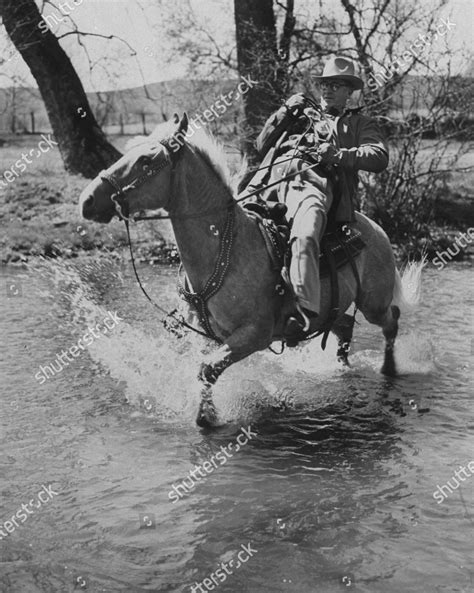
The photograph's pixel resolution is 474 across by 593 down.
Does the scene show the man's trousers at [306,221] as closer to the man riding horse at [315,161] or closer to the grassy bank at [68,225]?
the man riding horse at [315,161]

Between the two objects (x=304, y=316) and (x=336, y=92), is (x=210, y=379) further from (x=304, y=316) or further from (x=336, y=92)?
(x=336, y=92)

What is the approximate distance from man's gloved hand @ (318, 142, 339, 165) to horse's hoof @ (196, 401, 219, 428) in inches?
90.2

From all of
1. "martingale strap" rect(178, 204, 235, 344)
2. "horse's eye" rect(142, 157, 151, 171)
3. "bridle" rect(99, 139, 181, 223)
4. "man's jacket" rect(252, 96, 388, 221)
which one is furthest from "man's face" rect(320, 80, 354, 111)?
"horse's eye" rect(142, 157, 151, 171)

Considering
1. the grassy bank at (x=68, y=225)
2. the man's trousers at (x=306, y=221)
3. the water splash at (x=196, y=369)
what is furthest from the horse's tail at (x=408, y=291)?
the grassy bank at (x=68, y=225)

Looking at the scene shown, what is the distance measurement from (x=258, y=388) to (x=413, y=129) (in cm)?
983

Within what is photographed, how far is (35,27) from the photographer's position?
1925cm

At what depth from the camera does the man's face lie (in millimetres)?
7285

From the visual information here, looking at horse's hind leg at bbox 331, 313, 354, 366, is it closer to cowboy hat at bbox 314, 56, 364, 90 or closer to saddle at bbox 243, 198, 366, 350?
saddle at bbox 243, 198, 366, 350

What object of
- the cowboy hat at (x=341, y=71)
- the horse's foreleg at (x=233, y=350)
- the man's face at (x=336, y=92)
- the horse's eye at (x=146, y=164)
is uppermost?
the cowboy hat at (x=341, y=71)

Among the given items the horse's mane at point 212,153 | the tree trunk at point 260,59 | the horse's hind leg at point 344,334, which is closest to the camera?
the horse's mane at point 212,153

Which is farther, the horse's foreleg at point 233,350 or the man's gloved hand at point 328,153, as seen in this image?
the man's gloved hand at point 328,153

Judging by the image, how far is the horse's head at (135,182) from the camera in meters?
5.67

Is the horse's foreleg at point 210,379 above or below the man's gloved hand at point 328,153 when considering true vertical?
below

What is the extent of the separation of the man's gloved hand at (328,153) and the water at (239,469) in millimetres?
2278
